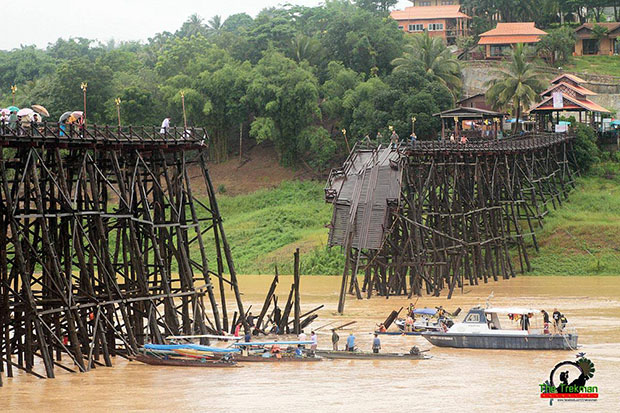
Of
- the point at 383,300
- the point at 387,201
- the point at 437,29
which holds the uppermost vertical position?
the point at 437,29

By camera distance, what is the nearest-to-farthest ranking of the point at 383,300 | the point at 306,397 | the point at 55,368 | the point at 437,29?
the point at 306,397, the point at 55,368, the point at 383,300, the point at 437,29

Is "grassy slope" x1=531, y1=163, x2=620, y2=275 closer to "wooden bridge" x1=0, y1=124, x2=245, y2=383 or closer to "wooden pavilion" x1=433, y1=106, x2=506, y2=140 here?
"wooden pavilion" x1=433, y1=106, x2=506, y2=140

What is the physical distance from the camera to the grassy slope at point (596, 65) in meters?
115

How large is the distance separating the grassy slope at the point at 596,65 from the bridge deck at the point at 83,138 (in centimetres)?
7423

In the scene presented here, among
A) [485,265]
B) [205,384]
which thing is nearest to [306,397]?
[205,384]

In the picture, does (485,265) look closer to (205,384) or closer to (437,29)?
(205,384)

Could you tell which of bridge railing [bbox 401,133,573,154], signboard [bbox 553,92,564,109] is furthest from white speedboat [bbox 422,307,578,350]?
signboard [bbox 553,92,564,109]

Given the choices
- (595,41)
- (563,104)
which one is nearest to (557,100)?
(563,104)

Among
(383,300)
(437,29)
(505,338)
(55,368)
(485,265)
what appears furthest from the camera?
(437,29)

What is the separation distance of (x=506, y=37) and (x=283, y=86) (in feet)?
102

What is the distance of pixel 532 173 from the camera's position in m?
80.1

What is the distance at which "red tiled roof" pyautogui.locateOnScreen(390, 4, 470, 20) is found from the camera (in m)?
132

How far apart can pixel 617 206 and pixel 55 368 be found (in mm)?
49891

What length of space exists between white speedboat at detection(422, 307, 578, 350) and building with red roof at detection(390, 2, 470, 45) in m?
86.0
